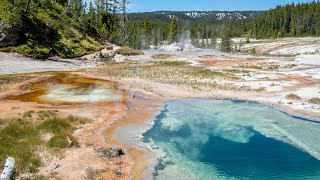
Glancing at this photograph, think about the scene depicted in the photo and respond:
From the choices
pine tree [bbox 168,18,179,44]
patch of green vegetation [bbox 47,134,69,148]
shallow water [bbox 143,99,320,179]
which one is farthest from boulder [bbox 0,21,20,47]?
pine tree [bbox 168,18,179,44]

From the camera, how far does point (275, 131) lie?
1062 inches

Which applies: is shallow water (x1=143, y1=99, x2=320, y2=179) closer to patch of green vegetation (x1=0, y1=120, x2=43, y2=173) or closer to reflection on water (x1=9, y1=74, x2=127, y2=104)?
patch of green vegetation (x1=0, y1=120, x2=43, y2=173)

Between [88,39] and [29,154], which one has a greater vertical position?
[88,39]

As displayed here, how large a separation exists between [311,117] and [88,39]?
71346 millimetres

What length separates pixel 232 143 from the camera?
2403cm

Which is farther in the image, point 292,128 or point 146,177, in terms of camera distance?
point 292,128

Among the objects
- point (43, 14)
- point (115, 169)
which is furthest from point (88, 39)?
point (115, 169)

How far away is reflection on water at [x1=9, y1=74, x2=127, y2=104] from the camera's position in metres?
36.6

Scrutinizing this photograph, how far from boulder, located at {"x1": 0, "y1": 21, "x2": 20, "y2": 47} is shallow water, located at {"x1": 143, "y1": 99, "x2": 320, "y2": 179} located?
4598cm

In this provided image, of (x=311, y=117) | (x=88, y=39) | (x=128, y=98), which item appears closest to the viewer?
(x=311, y=117)

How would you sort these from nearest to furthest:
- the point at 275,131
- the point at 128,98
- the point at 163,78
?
the point at 275,131, the point at 128,98, the point at 163,78

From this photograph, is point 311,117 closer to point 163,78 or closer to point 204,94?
point 204,94

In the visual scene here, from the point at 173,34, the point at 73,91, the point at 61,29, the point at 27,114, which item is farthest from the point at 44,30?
the point at 173,34

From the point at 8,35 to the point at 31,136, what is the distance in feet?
175
